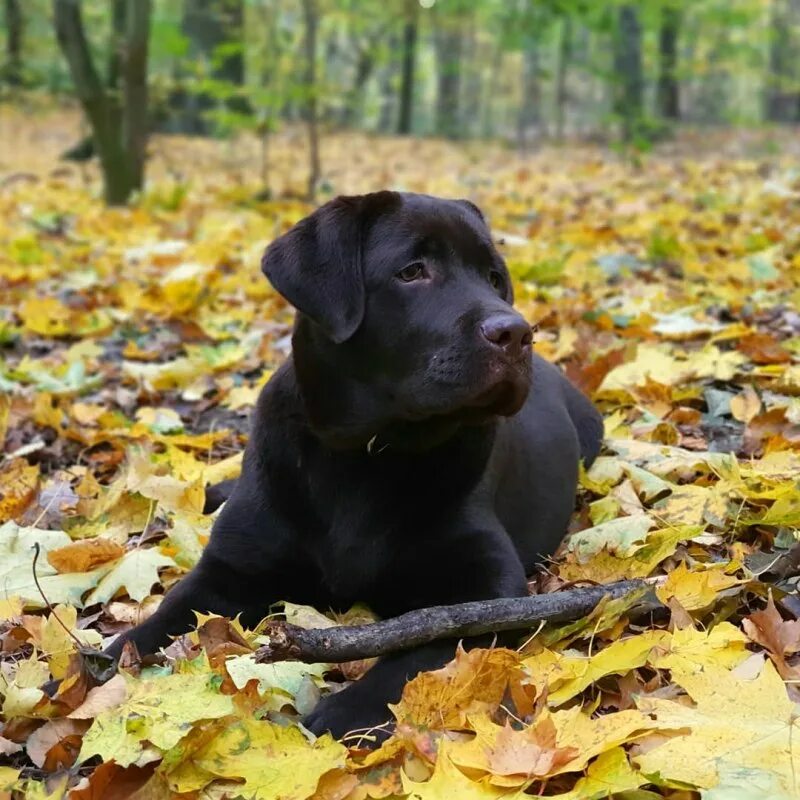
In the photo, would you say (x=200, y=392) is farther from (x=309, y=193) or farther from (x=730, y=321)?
(x=309, y=193)

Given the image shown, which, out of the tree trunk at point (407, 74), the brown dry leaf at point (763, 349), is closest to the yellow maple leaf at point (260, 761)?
the brown dry leaf at point (763, 349)

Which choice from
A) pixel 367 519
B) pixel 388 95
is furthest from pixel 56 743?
pixel 388 95

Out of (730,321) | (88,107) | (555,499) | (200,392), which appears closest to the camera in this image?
(555,499)

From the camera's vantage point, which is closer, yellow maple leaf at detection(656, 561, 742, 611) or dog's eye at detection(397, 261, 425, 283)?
yellow maple leaf at detection(656, 561, 742, 611)

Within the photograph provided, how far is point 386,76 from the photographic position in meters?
47.9

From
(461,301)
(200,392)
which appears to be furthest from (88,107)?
(461,301)

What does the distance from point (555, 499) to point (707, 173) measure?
12226 millimetres

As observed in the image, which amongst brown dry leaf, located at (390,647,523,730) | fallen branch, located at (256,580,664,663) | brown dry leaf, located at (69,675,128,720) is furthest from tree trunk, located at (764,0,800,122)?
brown dry leaf, located at (69,675,128,720)

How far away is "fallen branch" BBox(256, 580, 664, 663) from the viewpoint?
91.4 inches

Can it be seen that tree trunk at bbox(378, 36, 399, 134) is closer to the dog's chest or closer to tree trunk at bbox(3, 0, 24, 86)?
tree trunk at bbox(3, 0, 24, 86)

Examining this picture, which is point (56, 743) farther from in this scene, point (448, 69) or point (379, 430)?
point (448, 69)

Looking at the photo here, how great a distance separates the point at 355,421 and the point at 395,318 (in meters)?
0.31

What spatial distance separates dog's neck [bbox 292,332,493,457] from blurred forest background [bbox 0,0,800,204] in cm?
809

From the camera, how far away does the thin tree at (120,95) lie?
11.3m
